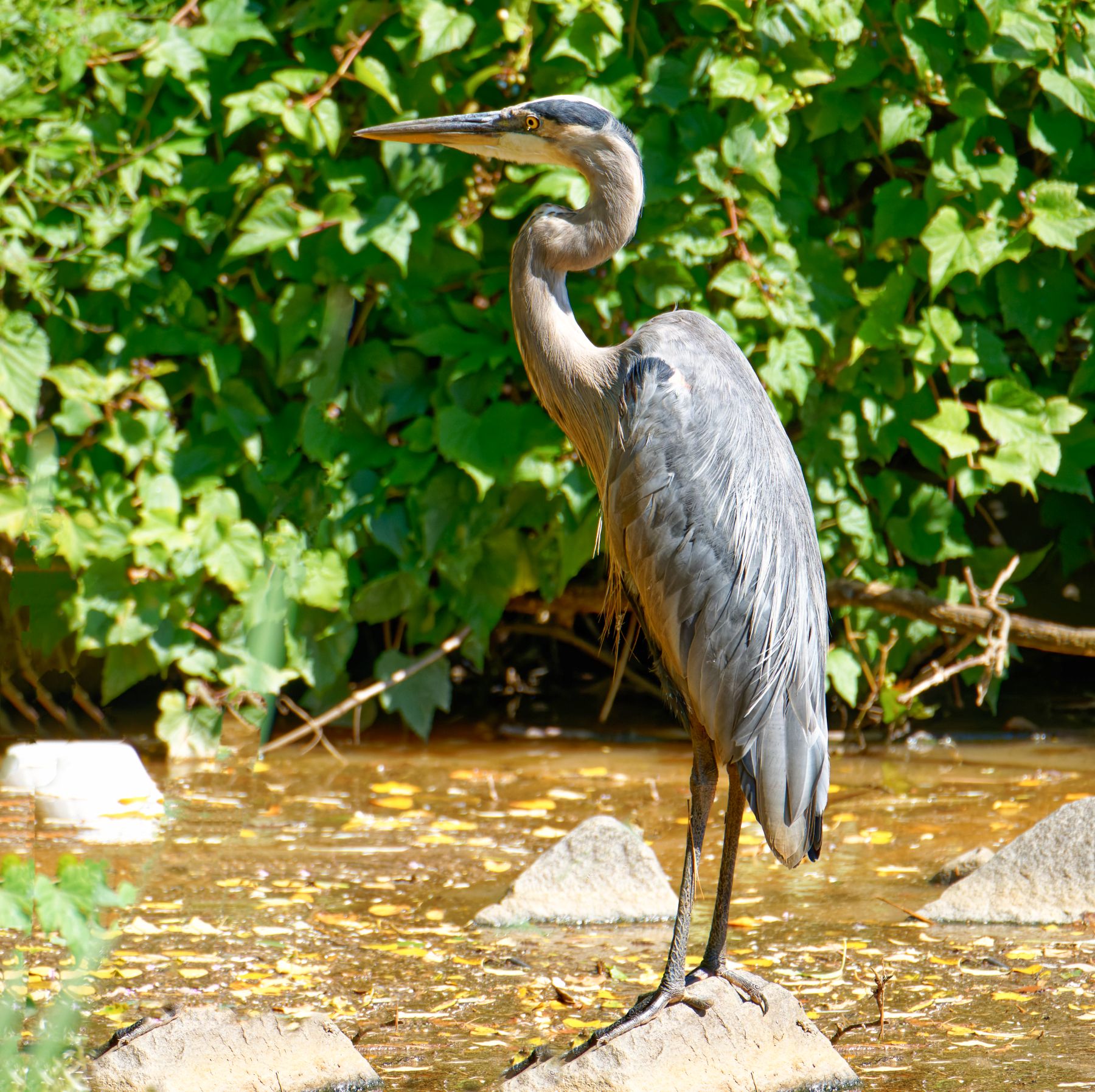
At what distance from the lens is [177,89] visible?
16.5 feet

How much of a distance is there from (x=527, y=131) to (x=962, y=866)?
2355 millimetres

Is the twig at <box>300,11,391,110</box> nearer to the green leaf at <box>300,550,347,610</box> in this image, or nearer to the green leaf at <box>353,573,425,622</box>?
the green leaf at <box>300,550,347,610</box>

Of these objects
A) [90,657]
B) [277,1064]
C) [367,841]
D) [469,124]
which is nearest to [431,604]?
[367,841]

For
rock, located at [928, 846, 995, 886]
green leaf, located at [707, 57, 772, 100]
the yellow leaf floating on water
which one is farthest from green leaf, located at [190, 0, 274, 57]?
rock, located at [928, 846, 995, 886]

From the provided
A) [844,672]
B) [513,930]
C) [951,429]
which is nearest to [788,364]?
[951,429]

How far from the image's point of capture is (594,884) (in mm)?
3680

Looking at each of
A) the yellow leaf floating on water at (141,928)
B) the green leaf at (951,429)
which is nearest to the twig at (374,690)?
the yellow leaf floating on water at (141,928)

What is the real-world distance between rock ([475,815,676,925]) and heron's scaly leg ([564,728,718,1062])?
77 cm

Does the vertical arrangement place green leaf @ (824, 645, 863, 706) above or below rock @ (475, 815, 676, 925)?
above

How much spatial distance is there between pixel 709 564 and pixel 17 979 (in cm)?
179

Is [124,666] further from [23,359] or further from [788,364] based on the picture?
[788,364]

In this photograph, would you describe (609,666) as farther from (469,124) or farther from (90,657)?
(469,124)

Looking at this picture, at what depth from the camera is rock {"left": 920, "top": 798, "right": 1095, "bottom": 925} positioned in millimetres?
3555

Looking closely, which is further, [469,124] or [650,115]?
[650,115]
